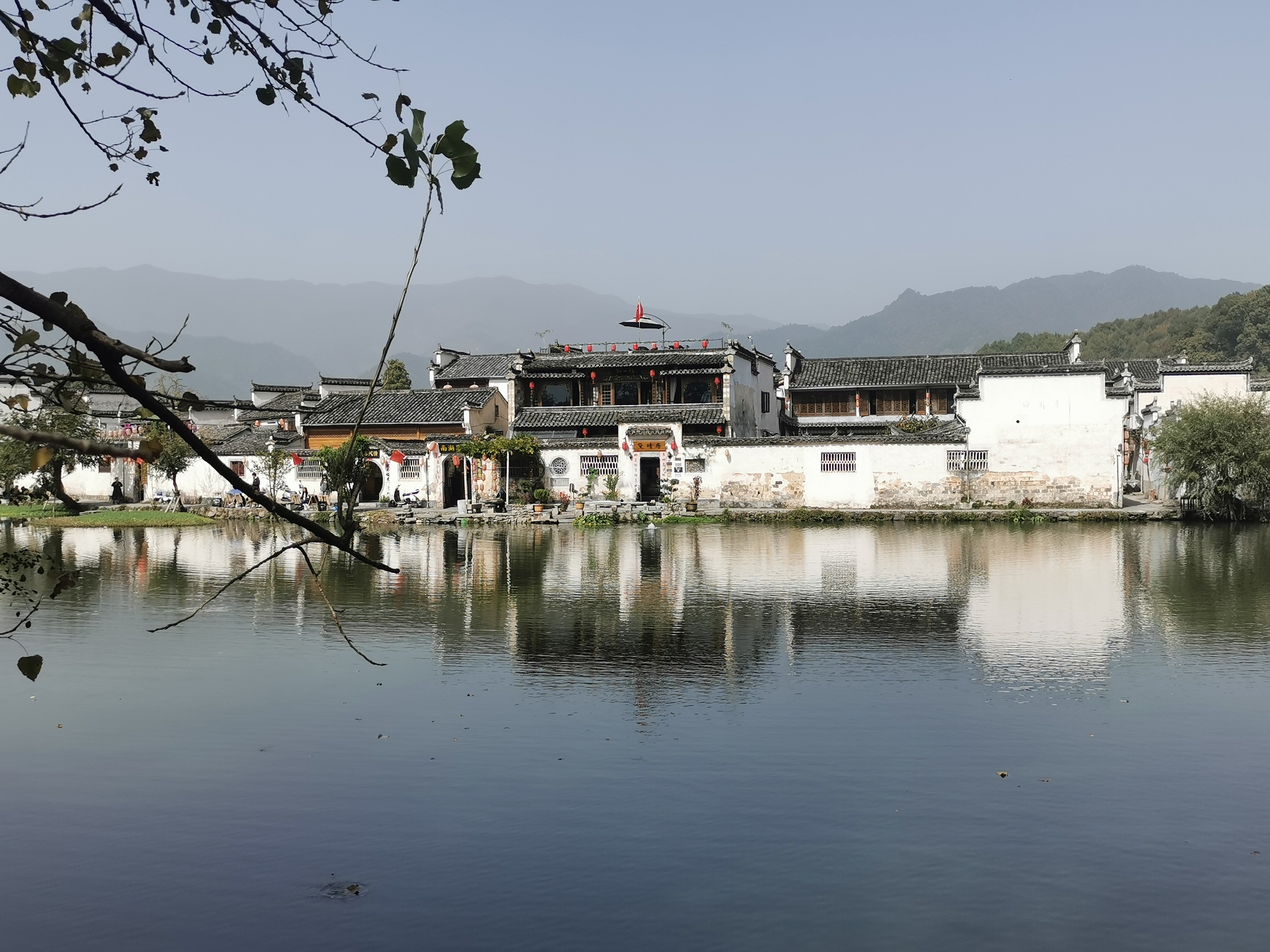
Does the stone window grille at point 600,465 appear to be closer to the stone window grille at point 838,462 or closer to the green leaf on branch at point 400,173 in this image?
the stone window grille at point 838,462

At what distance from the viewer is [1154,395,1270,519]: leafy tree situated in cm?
3025

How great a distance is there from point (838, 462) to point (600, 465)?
851 centimetres

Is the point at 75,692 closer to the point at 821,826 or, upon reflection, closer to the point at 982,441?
the point at 821,826

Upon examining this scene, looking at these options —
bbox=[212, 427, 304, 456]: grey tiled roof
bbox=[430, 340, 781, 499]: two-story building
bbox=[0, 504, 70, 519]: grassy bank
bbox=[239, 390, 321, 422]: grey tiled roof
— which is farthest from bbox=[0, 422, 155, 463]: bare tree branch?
bbox=[239, 390, 321, 422]: grey tiled roof

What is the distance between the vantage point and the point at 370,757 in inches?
347

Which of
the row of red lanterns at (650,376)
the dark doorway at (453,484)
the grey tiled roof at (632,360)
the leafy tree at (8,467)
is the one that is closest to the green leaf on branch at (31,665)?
the leafy tree at (8,467)

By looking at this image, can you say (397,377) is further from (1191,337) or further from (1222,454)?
(1191,337)

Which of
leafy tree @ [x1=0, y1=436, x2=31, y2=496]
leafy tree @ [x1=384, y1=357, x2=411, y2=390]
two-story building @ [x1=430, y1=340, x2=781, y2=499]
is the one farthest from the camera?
leafy tree @ [x1=384, y1=357, x2=411, y2=390]

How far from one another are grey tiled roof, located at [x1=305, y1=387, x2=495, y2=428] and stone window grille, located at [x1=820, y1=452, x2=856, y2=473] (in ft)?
44.5

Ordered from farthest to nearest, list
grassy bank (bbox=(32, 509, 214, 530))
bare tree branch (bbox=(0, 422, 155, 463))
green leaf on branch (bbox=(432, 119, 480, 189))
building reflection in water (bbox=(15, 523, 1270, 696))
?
grassy bank (bbox=(32, 509, 214, 530)) → building reflection in water (bbox=(15, 523, 1270, 696)) → green leaf on branch (bbox=(432, 119, 480, 189)) → bare tree branch (bbox=(0, 422, 155, 463))

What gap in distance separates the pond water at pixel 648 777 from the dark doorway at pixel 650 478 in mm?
23165

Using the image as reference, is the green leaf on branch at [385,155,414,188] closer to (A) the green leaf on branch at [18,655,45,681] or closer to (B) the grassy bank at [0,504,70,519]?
(A) the green leaf on branch at [18,655,45,681]

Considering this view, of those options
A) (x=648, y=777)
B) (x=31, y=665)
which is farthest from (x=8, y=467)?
(x=31, y=665)

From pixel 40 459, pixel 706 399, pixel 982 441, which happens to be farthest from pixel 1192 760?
pixel 706 399
